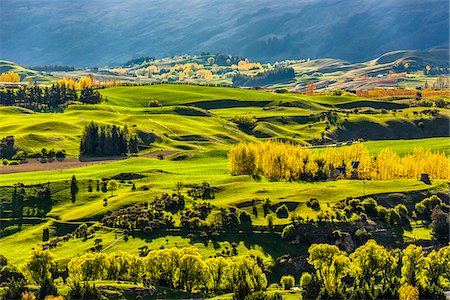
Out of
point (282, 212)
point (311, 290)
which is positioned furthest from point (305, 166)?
point (311, 290)

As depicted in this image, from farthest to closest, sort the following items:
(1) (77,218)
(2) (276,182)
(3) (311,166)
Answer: (3) (311,166) < (2) (276,182) < (1) (77,218)

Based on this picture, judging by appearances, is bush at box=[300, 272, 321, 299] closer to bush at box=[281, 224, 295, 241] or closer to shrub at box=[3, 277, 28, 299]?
shrub at box=[3, 277, 28, 299]

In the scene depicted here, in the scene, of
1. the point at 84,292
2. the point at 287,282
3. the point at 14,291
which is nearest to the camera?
the point at 84,292

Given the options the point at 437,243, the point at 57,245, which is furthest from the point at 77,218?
the point at 437,243

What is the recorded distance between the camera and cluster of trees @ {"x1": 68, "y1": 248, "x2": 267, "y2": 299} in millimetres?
103500

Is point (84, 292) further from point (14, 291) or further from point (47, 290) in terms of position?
point (14, 291)

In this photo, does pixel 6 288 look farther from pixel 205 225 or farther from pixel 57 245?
pixel 205 225

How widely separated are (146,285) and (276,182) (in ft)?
273

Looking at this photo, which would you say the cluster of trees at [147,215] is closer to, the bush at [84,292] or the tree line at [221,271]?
the tree line at [221,271]

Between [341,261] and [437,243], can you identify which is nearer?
[341,261]

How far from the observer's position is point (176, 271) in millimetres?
104938

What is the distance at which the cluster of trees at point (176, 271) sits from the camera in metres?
104

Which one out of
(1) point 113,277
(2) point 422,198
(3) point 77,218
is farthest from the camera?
(2) point 422,198

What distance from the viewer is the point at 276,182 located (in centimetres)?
17812
